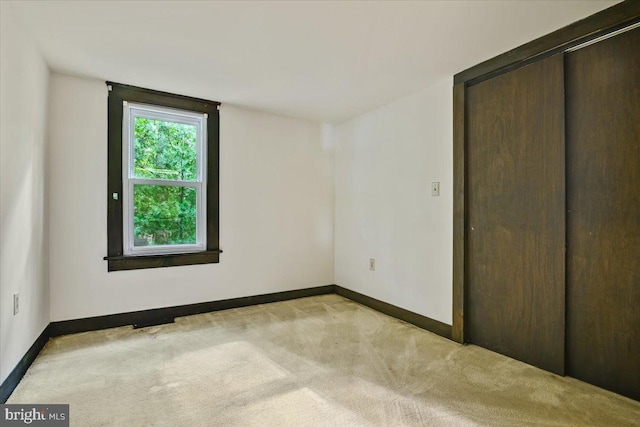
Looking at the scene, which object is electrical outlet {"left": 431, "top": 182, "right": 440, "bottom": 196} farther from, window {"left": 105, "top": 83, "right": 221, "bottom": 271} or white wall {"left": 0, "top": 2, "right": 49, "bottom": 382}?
white wall {"left": 0, "top": 2, "right": 49, "bottom": 382}

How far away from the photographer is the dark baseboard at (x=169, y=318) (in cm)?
234

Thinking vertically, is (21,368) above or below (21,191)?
below

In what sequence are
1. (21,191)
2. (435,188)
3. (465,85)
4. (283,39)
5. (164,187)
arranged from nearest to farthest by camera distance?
(21,191), (283,39), (465,85), (435,188), (164,187)

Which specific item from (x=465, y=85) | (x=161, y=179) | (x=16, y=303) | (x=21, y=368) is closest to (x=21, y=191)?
(x=16, y=303)

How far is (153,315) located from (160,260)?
523 millimetres

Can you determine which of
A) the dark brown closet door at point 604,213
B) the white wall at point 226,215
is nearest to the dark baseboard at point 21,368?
the white wall at point 226,215

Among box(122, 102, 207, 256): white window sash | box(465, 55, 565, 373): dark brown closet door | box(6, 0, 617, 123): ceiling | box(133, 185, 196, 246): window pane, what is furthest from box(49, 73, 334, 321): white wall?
box(465, 55, 565, 373): dark brown closet door

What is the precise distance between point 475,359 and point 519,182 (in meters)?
1.30

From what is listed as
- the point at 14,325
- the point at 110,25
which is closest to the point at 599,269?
the point at 110,25

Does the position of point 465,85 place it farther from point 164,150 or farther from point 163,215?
point 163,215

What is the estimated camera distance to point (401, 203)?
10.4 ft

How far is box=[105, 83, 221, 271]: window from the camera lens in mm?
2910

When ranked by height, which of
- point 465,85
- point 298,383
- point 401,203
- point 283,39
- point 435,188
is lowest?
point 298,383

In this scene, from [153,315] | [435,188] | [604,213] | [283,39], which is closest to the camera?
[604,213]
